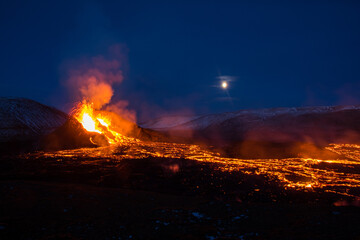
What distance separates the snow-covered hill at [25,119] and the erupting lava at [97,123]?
3.62m

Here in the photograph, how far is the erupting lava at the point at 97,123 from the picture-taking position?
63.8ft

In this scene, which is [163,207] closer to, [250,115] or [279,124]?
[279,124]

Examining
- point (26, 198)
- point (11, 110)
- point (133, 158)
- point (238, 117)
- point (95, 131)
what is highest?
point (238, 117)

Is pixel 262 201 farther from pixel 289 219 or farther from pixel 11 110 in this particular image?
pixel 11 110

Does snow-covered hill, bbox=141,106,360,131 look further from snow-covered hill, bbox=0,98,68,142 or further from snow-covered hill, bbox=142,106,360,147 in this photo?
snow-covered hill, bbox=0,98,68,142

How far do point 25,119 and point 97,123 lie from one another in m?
5.86

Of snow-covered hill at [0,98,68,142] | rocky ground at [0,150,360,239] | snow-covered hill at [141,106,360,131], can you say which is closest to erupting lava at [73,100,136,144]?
snow-covered hill at [0,98,68,142]

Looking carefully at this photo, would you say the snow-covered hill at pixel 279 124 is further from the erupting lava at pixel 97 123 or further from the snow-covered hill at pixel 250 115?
the erupting lava at pixel 97 123

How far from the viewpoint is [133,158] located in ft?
40.9

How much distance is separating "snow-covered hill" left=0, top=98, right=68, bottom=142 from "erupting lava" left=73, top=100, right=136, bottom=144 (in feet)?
11.9

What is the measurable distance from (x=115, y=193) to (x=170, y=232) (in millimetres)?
2813

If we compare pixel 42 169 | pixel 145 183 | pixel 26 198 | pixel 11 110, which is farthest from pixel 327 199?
pixel 11 110

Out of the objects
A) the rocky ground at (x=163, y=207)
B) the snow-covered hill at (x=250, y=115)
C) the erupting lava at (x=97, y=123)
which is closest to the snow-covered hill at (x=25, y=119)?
the erupting lava at (x=97, y=123)

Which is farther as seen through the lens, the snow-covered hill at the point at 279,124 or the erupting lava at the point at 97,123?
the snow-covered hill at the point at 279,124
